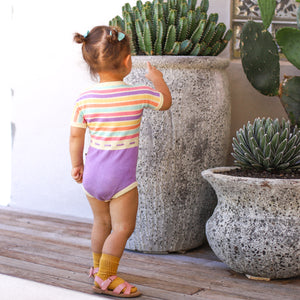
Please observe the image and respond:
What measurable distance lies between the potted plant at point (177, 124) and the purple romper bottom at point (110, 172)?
448 millimetres

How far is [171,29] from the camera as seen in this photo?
2.28 m

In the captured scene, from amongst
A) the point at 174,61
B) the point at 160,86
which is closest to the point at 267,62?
the point at 174,61

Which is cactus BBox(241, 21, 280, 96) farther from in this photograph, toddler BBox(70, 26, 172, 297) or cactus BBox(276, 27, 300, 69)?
toddler BBox(70, 26, 172, 297)

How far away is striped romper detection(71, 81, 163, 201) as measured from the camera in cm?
183

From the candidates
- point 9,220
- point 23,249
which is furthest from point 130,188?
point 9,220

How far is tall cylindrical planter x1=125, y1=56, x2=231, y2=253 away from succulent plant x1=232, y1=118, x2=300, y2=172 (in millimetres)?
246

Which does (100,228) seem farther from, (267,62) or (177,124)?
(267,62)

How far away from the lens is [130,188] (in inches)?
73.3

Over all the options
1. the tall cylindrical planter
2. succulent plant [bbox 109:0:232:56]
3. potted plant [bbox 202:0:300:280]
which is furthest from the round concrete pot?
succulent plant [bbox 109:0:232:56]

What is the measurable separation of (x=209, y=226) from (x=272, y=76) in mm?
734

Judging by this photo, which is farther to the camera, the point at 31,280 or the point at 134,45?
the point at 134,45

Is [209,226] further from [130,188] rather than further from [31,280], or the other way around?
[31,280]

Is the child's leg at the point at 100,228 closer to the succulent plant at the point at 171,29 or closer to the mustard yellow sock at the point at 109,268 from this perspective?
the mustard yellow sock at the point at 109,268

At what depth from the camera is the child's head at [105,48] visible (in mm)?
1823
